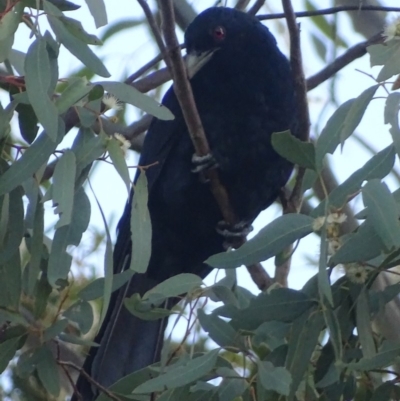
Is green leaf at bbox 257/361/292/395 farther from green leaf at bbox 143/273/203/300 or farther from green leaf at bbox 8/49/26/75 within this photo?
green leaf at bbox 8/49/26/75

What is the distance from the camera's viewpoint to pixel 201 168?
2539 millimetres

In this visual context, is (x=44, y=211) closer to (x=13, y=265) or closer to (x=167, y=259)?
(x=13, y=265)

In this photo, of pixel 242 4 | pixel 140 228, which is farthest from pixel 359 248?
pixel 242 4

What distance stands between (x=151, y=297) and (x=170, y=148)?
117 centimetres

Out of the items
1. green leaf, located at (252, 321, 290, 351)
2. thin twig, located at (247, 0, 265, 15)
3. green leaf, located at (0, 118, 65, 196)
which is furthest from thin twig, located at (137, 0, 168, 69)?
thin twig, located at (247, 0, 265, 15)

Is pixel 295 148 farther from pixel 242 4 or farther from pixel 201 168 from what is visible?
pixel 242 4

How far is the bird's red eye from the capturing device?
2.85 meters

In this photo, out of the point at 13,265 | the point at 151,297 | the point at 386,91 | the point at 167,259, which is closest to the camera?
the point at 386,91

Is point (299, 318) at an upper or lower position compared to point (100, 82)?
lower

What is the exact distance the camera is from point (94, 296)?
1.76 metres

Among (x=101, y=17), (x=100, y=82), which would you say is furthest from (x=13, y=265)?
(x=101, y=17)

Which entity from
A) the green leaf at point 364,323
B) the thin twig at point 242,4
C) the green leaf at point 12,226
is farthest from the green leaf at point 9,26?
the thin twig at point 242,4

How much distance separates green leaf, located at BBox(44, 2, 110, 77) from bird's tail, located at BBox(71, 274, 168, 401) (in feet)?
3.80

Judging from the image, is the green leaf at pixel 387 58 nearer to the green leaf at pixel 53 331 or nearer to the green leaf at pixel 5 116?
the green leaf at pixel 5 116
